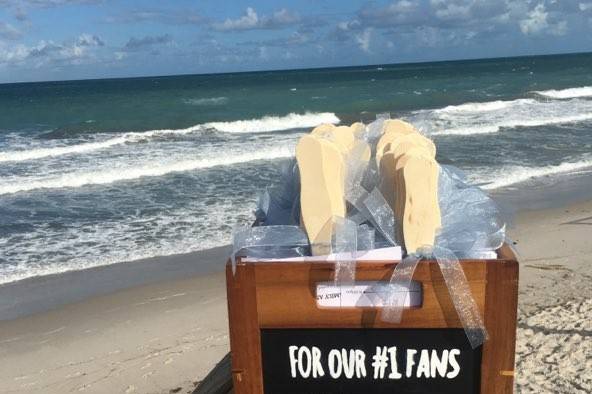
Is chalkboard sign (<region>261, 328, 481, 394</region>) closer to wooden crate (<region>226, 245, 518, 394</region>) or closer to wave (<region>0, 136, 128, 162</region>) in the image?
wooden crate (<region>226, 245, 518, 394</region>)

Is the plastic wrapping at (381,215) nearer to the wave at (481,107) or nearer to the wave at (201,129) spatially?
the wave at (201,129)

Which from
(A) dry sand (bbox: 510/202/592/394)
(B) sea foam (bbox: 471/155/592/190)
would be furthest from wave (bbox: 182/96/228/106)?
(A) dry sand (bbox: 510/202/592/394)

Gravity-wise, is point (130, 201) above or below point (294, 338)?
below

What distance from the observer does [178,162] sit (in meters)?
15.5

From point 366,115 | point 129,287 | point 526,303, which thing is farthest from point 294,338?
point 366,115

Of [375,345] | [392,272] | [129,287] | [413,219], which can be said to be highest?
[413,219]

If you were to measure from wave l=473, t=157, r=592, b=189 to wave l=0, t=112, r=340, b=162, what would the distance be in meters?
12.5

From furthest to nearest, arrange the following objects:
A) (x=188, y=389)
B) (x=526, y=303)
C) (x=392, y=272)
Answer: (x=526, y=303) → (x=188, y=389) → (x=392, y=272)

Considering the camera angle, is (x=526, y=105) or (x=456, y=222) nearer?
(x=456, y=222)

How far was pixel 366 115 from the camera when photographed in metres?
30.6

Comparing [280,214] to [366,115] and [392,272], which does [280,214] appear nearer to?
[392,272]

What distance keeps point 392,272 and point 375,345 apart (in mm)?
207

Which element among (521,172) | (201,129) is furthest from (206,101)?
(521,172)

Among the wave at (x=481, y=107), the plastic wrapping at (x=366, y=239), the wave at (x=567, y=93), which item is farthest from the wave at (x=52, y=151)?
the wave at (x=567, y=93)
